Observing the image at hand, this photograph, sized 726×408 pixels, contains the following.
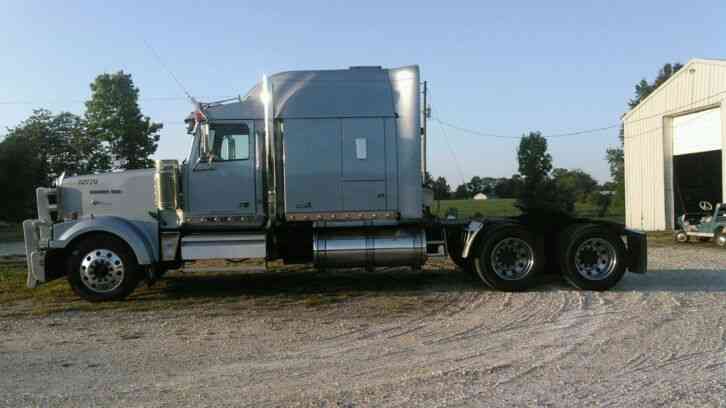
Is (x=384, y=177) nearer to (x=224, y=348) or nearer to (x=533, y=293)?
(x=533, y=293)

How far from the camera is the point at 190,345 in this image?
20.2ft

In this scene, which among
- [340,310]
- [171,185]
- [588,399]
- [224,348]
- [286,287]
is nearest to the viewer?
[588,399]

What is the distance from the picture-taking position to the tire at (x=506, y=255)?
914 centimetres

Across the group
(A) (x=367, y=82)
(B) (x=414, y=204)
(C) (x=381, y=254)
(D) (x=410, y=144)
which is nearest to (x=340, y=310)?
(C) (x=381, y=254)

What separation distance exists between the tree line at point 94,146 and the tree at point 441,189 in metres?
30.7

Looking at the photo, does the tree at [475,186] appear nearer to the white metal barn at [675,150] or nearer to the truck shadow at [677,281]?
the truck shadow at [677,281]

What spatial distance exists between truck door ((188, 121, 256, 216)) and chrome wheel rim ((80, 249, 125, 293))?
4.62 feet

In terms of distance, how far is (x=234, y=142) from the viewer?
912 centimetres

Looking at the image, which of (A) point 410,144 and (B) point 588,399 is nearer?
(B) point 588,399

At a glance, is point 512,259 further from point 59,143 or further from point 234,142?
point 59,143

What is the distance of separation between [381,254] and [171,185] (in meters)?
3.62

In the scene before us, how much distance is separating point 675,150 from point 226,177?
71.5 ft

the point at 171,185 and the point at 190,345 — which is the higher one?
the point at 171,185

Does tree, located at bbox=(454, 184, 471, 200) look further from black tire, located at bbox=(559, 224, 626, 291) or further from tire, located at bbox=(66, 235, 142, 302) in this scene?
tire, located at bbox=(66, 235, 142, 302)
